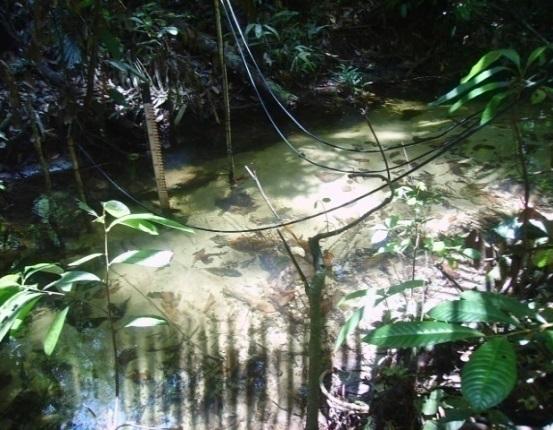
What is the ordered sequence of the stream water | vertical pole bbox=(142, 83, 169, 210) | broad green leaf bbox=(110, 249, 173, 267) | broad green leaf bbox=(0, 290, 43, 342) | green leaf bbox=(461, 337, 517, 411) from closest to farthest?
1. green leaf bbox=(461, 337, 517, 411)
2. broad green leaf bbox=(0, 290, 43, 342)
3. broad green leaf bbox=(110, 249, 173, 267)
4. the stream water
5. vertical pole bbox=(142, 83, 169, 210)

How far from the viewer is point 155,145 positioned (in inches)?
96.0

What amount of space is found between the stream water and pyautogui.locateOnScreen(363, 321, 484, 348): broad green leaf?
0.67 metres

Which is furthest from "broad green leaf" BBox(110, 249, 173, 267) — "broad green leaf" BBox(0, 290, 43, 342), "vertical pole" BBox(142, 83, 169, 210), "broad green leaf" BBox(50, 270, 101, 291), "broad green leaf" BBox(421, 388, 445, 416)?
"vertical pole" BBox(142, 83, 169, 210)

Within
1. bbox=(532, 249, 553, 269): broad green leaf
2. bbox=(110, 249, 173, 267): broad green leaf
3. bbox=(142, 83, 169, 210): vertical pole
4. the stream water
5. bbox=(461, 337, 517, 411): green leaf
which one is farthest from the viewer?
bbox=(142, 83, 169, 210): vertical pole

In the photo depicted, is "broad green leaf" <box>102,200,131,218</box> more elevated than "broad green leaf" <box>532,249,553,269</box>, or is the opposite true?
"broad green leaf" <box>102,200,131,218</box>

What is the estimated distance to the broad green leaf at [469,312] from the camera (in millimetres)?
787

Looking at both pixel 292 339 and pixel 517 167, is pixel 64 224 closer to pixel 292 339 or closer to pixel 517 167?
pixel 292 339

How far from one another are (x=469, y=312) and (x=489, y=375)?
156mm

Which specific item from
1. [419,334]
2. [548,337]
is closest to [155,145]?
[419,334]

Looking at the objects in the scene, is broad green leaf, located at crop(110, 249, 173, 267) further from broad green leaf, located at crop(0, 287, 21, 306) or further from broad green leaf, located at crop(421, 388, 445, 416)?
broad green leaf, located at crop(421, 388, 445, 416)

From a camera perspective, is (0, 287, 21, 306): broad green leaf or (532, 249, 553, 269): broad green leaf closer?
(0, 287, 21, 306): broad green leaf

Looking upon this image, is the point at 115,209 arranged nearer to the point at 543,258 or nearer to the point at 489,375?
the point at 489,375

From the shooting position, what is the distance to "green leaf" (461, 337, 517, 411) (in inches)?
25.4

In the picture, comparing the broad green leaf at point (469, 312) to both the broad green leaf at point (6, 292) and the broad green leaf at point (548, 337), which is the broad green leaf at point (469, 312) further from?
the broad green leaf at point (6, 292)
